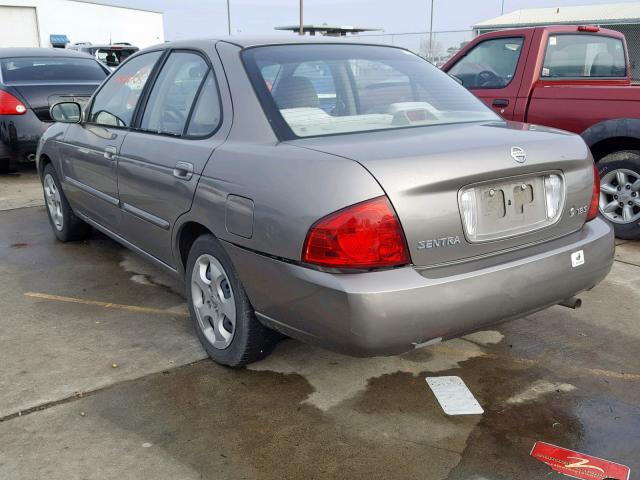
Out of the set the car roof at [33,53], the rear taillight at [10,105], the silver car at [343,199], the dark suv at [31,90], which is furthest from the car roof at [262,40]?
the car roof at [33,53]

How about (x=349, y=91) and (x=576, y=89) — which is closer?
(x=349, y=91)

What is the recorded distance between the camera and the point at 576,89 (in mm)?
5559

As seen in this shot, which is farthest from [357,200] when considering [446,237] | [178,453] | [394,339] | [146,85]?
[146,85]

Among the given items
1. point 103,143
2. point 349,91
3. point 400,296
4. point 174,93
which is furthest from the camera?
point 103,143

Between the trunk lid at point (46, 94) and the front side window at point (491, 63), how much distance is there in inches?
183

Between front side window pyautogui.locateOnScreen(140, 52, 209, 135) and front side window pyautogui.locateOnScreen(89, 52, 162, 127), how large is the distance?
213 millimetres

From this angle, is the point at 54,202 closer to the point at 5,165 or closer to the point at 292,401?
the point at 292,401

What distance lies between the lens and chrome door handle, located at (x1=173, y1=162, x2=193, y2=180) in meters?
3.15

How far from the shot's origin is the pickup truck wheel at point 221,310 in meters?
3.00

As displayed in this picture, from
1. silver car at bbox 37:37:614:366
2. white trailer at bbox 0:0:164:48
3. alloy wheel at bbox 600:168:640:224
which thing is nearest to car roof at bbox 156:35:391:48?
silver car at bbox 37:37:614:366

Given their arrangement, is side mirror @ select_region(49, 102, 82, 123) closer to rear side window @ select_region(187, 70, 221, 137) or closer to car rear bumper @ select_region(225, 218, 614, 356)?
rear side window @ select_region(187, 70, 221, 137)

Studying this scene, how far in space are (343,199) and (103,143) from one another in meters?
2.41

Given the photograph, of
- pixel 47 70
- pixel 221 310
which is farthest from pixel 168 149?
pixel 47 70

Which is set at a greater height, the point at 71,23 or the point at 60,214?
the point at 71,23
